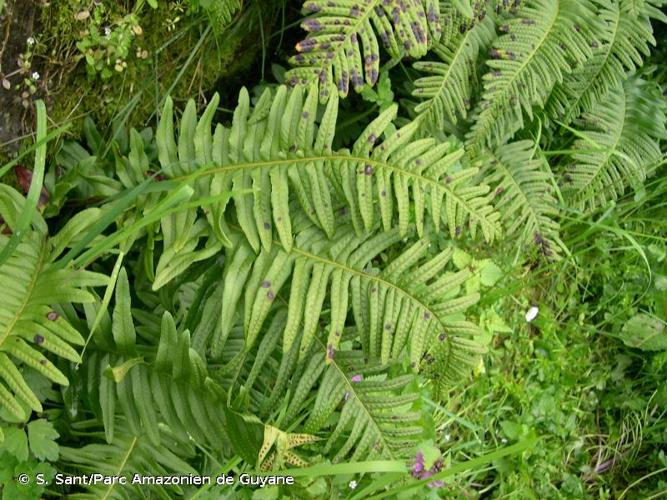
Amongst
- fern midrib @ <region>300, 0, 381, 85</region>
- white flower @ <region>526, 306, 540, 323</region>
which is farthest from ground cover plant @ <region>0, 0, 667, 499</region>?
white flower @ <region>526, 306, 540, 323</region>

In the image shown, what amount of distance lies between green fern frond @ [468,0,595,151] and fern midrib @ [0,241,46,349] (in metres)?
1.46

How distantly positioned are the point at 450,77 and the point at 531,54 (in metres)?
0.29

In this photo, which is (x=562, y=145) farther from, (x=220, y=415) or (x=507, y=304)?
(x=220, y=415)

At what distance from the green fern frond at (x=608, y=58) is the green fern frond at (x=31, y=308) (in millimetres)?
1852

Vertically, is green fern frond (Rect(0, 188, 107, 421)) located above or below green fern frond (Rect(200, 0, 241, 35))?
below

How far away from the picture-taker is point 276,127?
1849mm

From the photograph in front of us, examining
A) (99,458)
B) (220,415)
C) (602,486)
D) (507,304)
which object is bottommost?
(602,486)

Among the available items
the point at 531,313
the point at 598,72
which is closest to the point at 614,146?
the point at 598,72

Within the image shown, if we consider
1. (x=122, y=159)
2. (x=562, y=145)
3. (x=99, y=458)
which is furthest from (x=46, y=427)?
(x=562, y=145)

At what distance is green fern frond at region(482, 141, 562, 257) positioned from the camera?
2545mm

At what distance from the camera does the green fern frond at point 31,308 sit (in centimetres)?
145

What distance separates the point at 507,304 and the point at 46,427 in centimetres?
190

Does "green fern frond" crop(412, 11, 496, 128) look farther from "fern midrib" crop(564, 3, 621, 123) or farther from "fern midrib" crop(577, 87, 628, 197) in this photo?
"fern midrib" crop(577, 87, 628, 197)

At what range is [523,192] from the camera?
257 cm
